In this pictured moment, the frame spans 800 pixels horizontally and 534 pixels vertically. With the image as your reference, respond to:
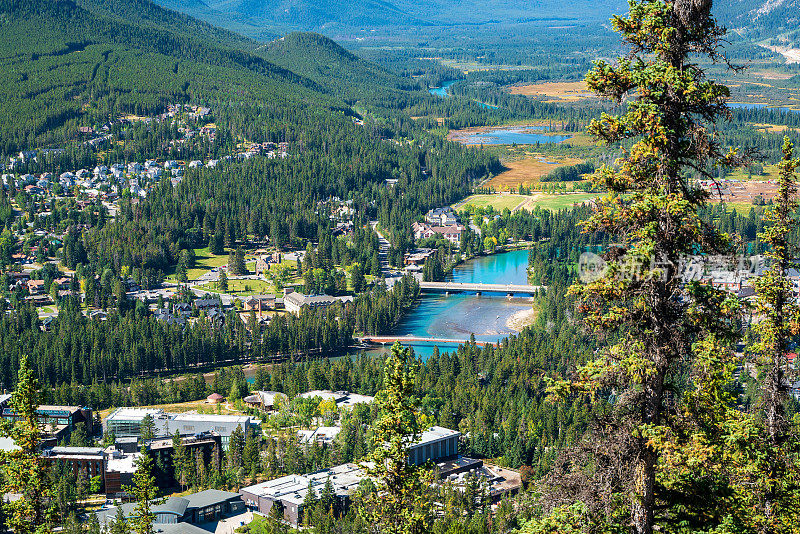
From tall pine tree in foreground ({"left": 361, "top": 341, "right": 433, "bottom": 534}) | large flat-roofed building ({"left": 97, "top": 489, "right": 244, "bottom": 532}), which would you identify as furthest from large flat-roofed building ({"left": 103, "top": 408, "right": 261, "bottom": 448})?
tall pine tree in foreground ({"left": 361, "top": 341, "right": 433, "bottom": 534})

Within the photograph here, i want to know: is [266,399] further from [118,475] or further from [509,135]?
[509,135]

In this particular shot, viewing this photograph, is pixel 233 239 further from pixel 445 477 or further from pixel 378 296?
pixel 445 477

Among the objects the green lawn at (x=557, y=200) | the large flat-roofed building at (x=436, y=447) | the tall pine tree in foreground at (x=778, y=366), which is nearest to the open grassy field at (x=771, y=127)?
the green lawn at (x=557, y=200)

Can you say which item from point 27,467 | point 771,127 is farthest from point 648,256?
point 771,127

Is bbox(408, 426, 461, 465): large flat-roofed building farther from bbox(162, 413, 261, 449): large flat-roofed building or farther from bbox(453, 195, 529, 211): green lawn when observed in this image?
bbox(453, 195, 529, 211): green lawn

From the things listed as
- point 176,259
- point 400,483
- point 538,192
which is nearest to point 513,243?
point 538,192

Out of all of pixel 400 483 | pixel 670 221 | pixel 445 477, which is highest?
pixel 670 221

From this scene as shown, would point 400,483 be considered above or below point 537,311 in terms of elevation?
above
